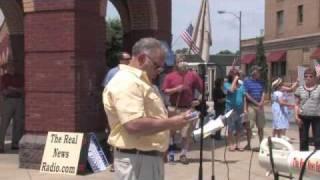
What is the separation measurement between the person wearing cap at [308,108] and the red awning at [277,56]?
50.9 m

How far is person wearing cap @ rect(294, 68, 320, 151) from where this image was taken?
35.0 feet

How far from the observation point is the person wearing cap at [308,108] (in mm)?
10672

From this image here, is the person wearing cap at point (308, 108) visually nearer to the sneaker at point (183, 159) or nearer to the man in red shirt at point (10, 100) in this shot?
the sneaker at point (183, 159)

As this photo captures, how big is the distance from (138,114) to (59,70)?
6.14 m

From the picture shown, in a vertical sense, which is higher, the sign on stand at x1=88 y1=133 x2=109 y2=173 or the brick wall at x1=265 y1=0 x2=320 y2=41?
the brick wall at x1=265 y1=0 x2=320 y2=41

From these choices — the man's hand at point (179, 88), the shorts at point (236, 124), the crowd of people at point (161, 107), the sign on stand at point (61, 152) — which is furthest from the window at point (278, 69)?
the sign on stand at point (61, 152)

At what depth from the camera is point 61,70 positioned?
10.7m

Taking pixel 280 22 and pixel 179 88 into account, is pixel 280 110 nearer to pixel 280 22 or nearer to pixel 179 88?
pixel 179 88

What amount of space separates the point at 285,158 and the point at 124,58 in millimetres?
4270

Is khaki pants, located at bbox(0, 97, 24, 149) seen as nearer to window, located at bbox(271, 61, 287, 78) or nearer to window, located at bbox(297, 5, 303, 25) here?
window, located at bbox(297, 5, 303, 25)

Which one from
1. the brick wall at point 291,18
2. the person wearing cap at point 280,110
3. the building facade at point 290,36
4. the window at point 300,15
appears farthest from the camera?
the window at point 300,15

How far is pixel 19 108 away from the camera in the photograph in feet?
43.3

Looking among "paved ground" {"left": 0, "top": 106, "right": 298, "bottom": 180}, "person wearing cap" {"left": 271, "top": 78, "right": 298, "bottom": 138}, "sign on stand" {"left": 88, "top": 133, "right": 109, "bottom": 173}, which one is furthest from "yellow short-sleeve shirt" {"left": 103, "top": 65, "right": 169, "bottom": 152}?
"person wearing cap" {"left": 271, "top": 78, "right": 298, "bottom": 138}

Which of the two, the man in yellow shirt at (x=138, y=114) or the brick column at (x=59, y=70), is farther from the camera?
the brick column at (x=59, y=70)
